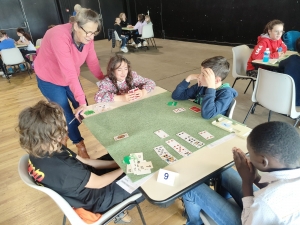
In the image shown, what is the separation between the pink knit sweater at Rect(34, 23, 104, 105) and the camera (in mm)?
1629

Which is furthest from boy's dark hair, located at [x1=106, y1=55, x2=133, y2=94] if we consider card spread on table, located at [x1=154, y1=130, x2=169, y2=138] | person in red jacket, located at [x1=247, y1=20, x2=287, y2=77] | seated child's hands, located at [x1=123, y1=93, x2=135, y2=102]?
person in red jacket, located at [x1=247, y1=20, x2=287, y2=77]

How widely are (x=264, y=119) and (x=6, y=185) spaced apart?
294 cm

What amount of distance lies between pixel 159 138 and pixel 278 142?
0.60 metres

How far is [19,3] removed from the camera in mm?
8141

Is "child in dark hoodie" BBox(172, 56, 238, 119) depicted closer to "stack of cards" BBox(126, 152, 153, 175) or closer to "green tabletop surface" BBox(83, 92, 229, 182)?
"green tabletop surface" BBox(83, 92, 229, 182)

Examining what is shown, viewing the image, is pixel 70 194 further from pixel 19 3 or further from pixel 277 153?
pixel 19 3

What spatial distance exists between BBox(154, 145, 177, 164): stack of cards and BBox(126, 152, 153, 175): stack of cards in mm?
74

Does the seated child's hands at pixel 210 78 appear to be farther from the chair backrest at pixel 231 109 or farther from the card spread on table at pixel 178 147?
the card spread on table at pixel 178 147

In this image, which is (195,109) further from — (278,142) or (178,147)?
(278,142)

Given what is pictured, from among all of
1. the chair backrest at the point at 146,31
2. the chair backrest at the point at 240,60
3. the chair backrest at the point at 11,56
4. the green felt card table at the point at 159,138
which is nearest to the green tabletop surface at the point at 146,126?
the green felt card table at the point at 159,138

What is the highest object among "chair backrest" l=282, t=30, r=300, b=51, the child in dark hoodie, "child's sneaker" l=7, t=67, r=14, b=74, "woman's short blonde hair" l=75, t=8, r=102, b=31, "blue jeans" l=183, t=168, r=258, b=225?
"woman's short blonde hair" l=75, t=8, r=102, b=31

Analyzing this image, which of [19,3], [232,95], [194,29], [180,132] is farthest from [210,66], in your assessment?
[19,3]

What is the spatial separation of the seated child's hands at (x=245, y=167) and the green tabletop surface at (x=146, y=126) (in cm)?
19

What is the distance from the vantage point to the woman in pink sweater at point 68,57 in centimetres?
157
